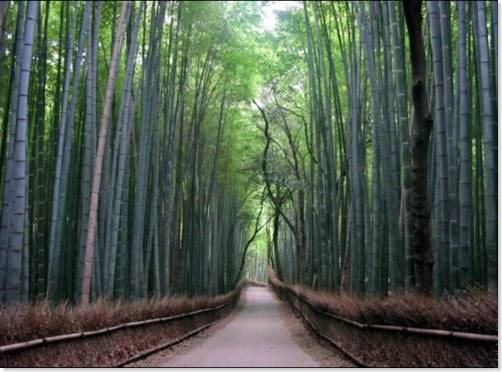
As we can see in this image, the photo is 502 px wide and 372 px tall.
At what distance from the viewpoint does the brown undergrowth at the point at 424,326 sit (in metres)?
2.82

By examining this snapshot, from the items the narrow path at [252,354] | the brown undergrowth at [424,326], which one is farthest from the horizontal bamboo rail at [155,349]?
the brown undergrowth at [424,326]

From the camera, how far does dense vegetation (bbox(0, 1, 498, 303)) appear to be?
12.6 ft

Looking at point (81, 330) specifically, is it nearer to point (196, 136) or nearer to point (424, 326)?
point (424, 326)

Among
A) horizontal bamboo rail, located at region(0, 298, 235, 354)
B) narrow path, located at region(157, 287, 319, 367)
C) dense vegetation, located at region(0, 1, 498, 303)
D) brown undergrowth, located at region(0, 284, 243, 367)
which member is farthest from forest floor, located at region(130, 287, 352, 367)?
dense vegetation, located at region(0, 1, 498, 303)

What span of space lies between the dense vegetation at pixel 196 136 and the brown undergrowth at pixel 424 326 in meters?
0.30

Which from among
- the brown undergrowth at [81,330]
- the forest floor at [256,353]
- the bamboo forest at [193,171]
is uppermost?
the bamboo forest at [193,171]

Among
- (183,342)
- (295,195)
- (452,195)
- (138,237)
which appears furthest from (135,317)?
(295,195)

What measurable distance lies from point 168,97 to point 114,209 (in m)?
1.80

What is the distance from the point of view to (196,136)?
893 centimetres

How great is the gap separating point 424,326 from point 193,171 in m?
6.14

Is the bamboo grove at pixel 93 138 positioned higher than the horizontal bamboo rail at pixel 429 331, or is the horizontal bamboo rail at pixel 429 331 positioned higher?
the bamboo grove at pixel 93 138

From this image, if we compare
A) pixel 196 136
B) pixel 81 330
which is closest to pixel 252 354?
pixel 81 330

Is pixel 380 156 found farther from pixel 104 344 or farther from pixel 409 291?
pixel 104 344

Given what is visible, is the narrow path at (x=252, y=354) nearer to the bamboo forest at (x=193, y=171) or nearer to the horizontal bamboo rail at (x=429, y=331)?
the bamboo forest at (x=193, y=171)
